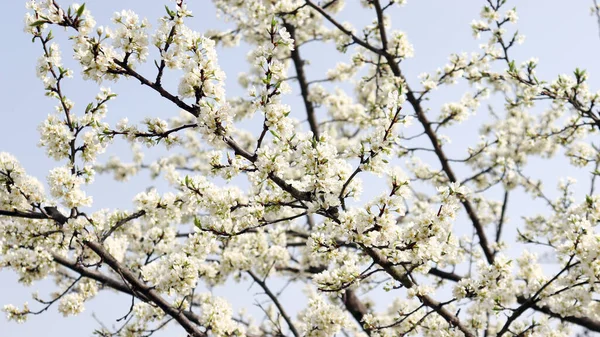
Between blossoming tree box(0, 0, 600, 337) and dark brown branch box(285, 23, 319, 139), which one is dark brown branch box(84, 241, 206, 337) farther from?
dark brown branch box(285, 23, 319, 139)

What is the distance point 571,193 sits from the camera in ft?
27.1

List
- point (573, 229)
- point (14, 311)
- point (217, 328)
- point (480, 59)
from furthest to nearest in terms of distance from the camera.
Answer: point (480, 59), point (14, 311), point (217, 328), point (573, 229)

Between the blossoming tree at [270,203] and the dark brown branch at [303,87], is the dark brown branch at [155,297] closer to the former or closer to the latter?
the blossoming tree at [270,203]

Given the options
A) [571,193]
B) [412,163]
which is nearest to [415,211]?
[412,163]

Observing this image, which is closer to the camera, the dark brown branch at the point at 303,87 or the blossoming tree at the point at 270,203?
the blossoming tree at the point at 270,203

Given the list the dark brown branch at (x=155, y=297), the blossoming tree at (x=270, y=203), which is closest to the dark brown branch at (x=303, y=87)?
the blossoming tree at (x=270, y=203)

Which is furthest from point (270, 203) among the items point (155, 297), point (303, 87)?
point (303, 87)

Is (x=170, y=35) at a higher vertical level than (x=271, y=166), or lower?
higher

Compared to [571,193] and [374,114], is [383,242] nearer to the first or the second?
[374,114]

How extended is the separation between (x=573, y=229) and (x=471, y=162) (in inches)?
214

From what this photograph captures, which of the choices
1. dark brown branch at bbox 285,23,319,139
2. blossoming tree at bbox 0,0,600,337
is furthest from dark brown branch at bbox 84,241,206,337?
dark brown branch at bbox 285,23,319,139

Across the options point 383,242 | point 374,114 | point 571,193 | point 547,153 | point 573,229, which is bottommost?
point 383,242

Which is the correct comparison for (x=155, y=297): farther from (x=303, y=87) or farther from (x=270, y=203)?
(x=303, y=87)

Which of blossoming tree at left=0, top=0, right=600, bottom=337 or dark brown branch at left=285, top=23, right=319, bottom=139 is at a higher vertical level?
dark brown branch at left=285, top=23, right=319, bottom=139
